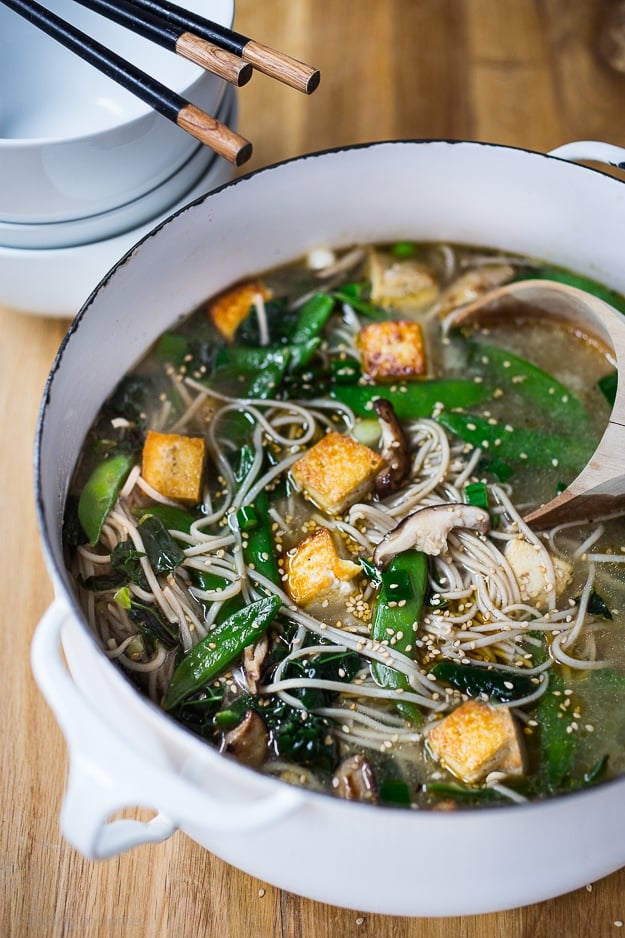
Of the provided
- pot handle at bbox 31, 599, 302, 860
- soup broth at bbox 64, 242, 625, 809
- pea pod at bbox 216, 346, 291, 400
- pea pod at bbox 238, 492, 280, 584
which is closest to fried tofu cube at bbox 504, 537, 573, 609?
soup broth at bbox 64, 242, 625, 809

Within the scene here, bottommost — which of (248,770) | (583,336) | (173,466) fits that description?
(173,466)

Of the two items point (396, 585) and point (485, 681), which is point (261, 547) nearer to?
point (396, 585)

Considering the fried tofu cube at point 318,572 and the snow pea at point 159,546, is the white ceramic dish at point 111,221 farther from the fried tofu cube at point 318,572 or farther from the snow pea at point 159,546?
the fried tofu cube at point 318,572

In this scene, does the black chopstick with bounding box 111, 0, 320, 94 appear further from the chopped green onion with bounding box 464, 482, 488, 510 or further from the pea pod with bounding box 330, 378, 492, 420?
the chopped green onion with bounding box 464, 482, 488, 510

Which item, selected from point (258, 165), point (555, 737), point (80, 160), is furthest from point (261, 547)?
point (258, 165)

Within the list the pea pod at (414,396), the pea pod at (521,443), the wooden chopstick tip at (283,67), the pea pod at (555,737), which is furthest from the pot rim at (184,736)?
the pea pod at (521,443)
